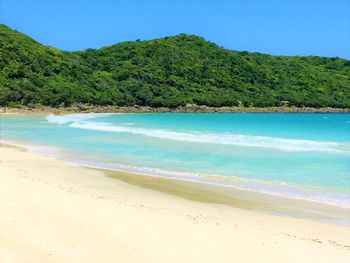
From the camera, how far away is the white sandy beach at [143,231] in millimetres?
6117

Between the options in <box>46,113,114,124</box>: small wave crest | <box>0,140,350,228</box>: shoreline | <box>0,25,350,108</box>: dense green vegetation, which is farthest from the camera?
<box>0,25,350,108</box>: dense green vegetation

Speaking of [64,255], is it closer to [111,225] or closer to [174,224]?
[111,225]

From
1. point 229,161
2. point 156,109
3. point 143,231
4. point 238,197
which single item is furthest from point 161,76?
point 143,231

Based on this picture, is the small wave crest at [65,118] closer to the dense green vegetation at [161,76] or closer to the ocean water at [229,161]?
the dense green vegetation at [161,76]

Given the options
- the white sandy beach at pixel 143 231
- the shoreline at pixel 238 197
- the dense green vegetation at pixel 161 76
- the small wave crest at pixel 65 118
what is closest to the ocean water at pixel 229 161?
the shoreline at pixel 238 197

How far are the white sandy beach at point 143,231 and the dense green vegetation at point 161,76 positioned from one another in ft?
201

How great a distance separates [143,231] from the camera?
23.8 feet

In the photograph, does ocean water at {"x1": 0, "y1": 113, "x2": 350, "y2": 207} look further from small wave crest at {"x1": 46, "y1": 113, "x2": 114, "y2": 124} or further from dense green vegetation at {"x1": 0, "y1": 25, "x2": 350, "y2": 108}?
dense green vegetation at {"x1": 0, "y1": 25, "x2": 350, "y2": 108}

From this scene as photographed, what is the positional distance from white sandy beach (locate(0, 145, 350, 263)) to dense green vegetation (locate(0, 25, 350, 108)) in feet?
201

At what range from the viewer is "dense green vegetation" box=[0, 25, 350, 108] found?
249 feet

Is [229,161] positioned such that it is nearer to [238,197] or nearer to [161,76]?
[238,197]

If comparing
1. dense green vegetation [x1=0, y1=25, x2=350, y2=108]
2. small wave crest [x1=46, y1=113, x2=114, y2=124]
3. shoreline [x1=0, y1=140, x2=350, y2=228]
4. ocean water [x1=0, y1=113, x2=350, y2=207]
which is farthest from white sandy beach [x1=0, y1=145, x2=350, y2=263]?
dense green vegetation [x1=0, y1=25, x2=350, y2=108]

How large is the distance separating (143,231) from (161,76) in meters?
89.6

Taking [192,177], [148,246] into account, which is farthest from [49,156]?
[148,246]
